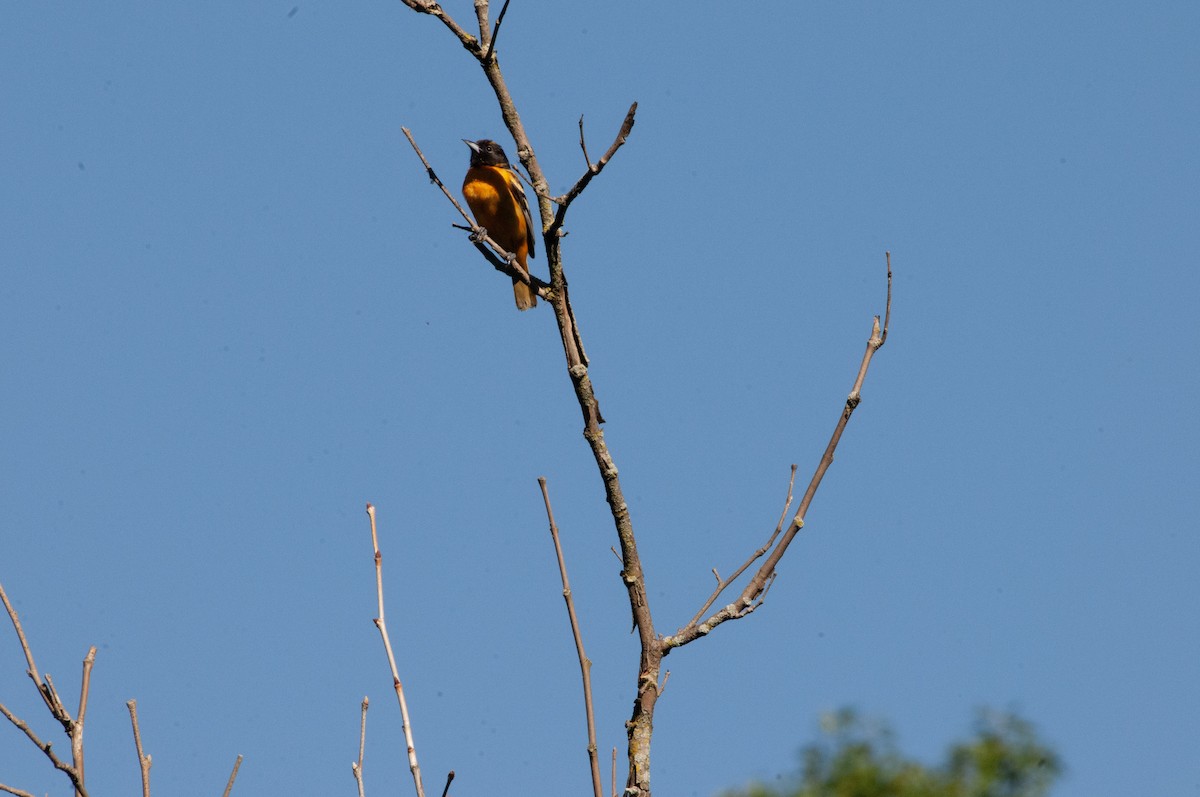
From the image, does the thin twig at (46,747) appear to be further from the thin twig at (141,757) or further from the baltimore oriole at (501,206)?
the baltimore oriole at (501,206)

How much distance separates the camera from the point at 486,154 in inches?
371

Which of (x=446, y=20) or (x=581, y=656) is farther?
(x=446, y=20)

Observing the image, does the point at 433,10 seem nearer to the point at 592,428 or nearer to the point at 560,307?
the point at 560,307

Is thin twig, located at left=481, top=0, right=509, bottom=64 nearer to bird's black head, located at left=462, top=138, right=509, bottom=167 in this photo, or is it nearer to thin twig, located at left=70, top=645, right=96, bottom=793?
thin twig, located at left=70, top=645, right=96, bottom=793

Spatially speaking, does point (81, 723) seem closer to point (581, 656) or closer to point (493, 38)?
point (581, 656)

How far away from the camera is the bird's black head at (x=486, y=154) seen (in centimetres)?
935

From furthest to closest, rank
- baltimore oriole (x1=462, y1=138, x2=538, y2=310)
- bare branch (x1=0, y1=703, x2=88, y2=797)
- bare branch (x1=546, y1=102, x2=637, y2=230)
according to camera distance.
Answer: baltimore oriole (x1=462, y1=138, x2=538, y2=310), bare branch (x1=546, y1=102, x2=637, y2=230), bare branch (x1=0, y1=703, x2=88, y2=797)

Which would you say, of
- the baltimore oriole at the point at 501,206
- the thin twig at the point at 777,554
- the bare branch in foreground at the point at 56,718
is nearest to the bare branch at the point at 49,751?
the bare branch in foreground at the point at 56,718

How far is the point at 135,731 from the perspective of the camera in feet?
7.35

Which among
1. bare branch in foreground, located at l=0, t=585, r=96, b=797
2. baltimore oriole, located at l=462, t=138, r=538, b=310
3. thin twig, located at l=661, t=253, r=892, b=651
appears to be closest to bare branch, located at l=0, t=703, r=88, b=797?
bare branch in foreground, located at l=0, t=585, r=96, b=797

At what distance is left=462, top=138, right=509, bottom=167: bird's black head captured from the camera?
9.35m

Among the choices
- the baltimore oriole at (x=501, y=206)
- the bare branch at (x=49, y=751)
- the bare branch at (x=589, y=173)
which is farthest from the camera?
the baltimore oriole at (x=501, y=206)

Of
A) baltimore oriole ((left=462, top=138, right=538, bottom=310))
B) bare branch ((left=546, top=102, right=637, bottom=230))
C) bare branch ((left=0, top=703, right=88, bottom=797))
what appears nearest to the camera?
bare branch ((left=0, top=703, right=88, bottom=797))

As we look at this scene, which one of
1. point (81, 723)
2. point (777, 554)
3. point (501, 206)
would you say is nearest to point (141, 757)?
point (81, 723)
